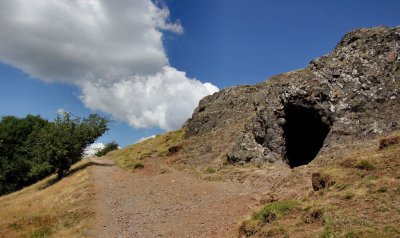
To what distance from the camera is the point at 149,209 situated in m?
14.2

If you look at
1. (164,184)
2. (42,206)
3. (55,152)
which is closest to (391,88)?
(164,184)

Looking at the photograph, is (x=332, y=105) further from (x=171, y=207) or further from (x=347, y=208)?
(x=171, y=207)

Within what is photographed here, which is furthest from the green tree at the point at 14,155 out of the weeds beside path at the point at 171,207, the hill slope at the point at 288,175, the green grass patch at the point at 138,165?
the weeds beside path at the point at 171,207

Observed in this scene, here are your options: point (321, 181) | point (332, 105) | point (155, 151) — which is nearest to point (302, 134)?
point (332, 105)

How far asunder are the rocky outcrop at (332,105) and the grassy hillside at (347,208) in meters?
5.77

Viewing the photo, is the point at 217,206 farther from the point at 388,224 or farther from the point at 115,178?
the point at 115,178

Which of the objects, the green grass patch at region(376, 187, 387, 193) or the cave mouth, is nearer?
the green grass patch at region(376, 187, 387, 193)

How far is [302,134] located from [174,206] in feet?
43.1

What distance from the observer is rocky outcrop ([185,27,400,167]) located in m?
16.2

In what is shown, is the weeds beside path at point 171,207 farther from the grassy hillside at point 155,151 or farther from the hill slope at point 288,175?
the grassy hillside at point 155,151

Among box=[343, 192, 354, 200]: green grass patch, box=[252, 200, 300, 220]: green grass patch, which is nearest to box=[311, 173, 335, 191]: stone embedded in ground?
box=[343, 192, 354, 200]: green grass patch

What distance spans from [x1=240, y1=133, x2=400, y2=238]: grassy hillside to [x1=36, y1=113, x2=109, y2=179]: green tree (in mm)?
27290

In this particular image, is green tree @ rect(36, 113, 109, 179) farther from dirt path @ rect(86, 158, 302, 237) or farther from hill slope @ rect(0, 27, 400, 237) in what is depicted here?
dirt path @ rect(86, 158, 302, 237)

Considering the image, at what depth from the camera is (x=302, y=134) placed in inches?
846
